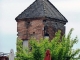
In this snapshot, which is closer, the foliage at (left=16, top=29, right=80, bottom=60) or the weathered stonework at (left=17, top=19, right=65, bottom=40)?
the foliage at (left=16, top=29, right=80, bottom=60)

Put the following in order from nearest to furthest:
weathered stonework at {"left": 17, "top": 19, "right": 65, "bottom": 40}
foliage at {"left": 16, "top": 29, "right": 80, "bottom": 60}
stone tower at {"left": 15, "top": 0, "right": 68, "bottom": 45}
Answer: foliage at {"left": 16, "top": 29, "right": 80, "bottom": 60} < weathered stonework at {"left": 17, "top": 19, "right": 65, "bottom": 40} < stone tower at {"left": 15, "top": 0, "right": 68, "bottom": 45}

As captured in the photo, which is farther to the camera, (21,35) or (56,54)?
(21,35)

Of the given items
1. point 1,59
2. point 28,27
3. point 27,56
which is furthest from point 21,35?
point 27,56

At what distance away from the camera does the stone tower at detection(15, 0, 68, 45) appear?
46.0 m

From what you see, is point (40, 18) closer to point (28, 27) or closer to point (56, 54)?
point (28, 27)

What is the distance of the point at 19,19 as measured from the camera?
4797cm

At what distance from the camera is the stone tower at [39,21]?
4603 centimetres

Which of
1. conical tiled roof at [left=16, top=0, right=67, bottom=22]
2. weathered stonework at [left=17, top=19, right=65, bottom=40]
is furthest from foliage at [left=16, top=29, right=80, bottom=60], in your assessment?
conical tiled roof at [left=16, top=0, right=67, bottom=22]

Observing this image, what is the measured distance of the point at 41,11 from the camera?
4684 cm

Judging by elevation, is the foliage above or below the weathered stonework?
below

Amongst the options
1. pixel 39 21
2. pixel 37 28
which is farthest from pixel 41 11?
pixel 37 28

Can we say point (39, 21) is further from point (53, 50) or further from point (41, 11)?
point (53, 50)

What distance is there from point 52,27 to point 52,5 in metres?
4.35

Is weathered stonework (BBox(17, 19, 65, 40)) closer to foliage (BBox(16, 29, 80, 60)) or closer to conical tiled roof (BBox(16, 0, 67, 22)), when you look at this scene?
conical tiled roof (BBox(16, 0, 67, 22))
